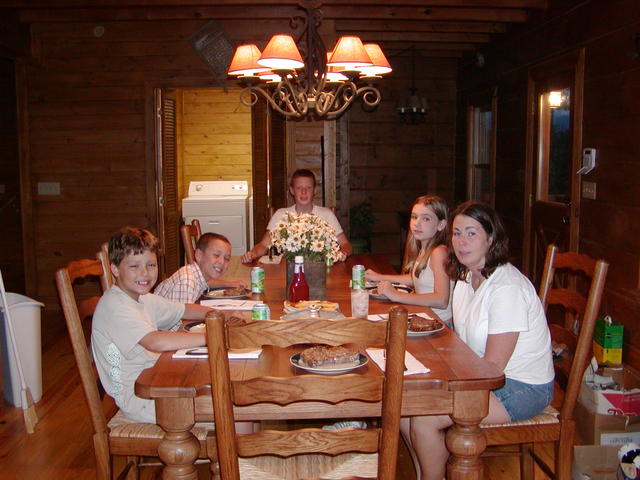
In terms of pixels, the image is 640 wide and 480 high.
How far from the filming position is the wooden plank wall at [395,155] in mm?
8492

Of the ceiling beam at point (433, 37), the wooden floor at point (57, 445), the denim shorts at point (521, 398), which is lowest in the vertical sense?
the wooden floor at point (57, 445)

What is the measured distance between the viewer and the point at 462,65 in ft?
26.7

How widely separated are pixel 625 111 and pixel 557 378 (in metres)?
1.58

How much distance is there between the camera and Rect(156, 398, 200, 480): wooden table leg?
74.9 inches

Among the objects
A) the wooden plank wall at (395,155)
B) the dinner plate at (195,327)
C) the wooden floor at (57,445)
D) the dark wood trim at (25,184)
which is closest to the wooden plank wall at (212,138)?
the wooden plank wall at (395,155)

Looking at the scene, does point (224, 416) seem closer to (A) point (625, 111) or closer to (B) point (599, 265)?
(B) point (599, 265)

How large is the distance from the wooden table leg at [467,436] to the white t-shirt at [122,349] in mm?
971

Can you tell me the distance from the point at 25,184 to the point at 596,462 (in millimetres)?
5215

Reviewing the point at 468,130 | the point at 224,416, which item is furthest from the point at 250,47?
the point at 468,130

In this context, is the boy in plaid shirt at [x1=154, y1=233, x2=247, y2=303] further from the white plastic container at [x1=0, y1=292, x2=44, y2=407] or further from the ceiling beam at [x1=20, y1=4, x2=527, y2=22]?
the ceiling beam at [x1=20, y1=4, x2=527, y2=22]

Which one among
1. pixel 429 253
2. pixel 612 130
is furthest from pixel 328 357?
pixel 612 130

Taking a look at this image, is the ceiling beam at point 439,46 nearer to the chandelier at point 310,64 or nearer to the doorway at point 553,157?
the doorway at point 553,157

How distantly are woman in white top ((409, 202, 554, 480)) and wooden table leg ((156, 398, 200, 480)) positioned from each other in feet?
2.46

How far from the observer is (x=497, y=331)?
220 centimetres
